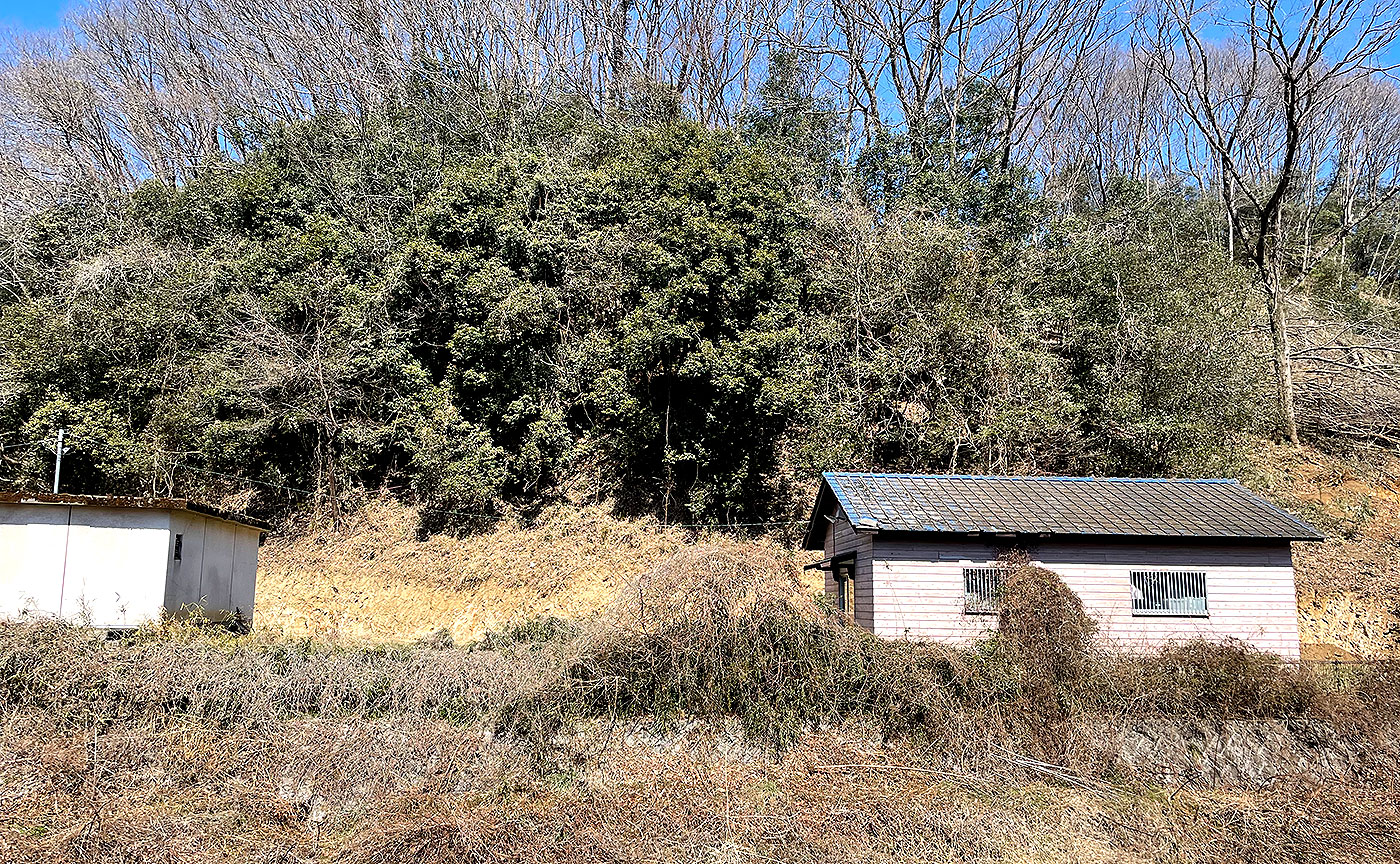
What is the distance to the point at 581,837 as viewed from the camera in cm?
966

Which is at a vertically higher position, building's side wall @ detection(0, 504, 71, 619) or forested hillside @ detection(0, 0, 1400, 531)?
forested hillside @ detection(0, 0, 1400, 531)

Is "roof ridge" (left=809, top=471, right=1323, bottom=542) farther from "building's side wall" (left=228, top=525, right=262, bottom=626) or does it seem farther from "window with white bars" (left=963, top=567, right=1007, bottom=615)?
"building's side wall" (left=228, top=525, right=262, bottom=626)

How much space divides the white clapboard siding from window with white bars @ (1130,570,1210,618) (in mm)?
3818

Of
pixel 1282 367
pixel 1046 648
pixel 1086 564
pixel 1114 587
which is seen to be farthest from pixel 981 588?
pixel 1282 367

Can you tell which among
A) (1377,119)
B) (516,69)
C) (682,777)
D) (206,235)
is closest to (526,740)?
(682,777)

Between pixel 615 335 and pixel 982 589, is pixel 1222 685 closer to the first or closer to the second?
pixel 982 589

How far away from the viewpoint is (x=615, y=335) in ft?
73.3

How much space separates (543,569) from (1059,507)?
11162 millimetres

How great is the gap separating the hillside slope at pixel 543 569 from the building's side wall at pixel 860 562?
159 inches

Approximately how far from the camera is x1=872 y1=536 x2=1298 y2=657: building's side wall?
1291cm

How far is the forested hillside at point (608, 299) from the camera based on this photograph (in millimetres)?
20766

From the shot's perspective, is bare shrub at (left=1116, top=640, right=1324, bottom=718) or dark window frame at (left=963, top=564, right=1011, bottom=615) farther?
dark window frame at (left=963, top=564, right=1011, bottom=615)

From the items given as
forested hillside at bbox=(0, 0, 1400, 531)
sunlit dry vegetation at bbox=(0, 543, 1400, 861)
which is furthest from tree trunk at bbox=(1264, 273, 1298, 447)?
sunlit dry vegetation at bbox=(0, 543, 1400, 861)

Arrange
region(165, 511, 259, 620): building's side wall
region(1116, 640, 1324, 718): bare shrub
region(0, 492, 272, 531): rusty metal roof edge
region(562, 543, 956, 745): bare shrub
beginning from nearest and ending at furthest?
region(562, 543, 956, 745): bare shrub, region(1116, 640, 1324, 718): bare shrub, region(0, 492, 272, 531): rusty metal roof edge, region(165, 511, 259, 620): building's side wall
